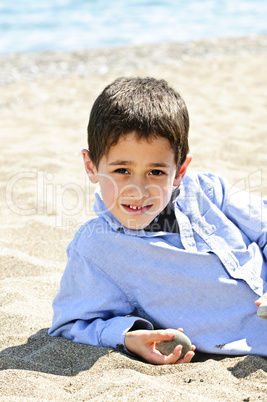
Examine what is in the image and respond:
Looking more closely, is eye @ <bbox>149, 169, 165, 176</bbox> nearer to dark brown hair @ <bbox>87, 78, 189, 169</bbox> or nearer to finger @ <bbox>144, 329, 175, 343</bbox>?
dark brown hair @ <bbox>87, 78, 189, 169</bbox>

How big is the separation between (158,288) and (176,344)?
0.25 m

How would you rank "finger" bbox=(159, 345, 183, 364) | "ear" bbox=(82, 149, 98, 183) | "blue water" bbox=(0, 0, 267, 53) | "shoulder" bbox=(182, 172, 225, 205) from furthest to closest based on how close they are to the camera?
"blue water" bbox=(0, 0, 267, 53) → "shoulder" bbox=(182, 172, 225, 205) → "ear" bbox=(82, 149, 98, 183) → "finger" bbox=(159, 345, 183, 364)

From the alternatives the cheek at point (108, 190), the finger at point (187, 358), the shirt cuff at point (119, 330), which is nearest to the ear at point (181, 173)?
the cheek at point (108, 190)

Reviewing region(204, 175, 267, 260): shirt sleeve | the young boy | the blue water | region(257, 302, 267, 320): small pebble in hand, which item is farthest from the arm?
the blue water

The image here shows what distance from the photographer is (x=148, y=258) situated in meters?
2.39

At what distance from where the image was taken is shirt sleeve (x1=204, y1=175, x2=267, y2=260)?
260cm

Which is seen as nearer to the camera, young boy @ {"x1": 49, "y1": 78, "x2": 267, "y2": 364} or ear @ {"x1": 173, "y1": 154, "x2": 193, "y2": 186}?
young boy @ {"x1": 49, "y1": 78, "x2": 267, "y2": 364}

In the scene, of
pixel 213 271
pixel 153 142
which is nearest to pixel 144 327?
pixel 213 271

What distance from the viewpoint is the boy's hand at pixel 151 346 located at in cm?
220

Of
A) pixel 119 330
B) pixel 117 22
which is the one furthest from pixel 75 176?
pixel 117 22

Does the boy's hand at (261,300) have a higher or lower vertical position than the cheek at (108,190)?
lower

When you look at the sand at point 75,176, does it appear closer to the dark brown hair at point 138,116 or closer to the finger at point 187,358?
the finger at point 187,358

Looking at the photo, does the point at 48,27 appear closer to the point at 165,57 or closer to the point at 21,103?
the point at 165,57

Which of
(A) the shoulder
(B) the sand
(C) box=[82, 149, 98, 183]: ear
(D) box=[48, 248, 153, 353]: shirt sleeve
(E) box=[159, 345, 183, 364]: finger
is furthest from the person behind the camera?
(A) the shoulder
